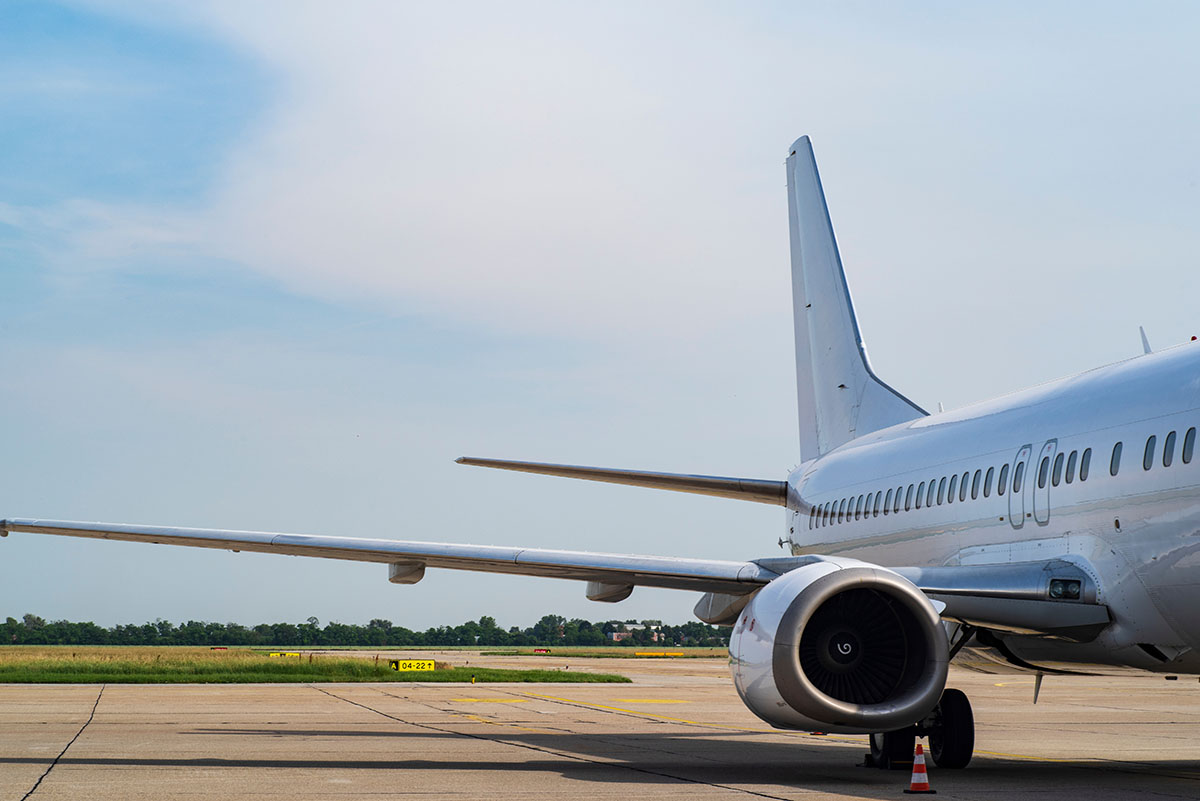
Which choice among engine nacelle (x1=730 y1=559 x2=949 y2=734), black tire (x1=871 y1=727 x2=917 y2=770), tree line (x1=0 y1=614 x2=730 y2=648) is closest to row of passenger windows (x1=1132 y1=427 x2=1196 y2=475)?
engine nacelle (x1=730 y1=559 x2=949 y2=734)

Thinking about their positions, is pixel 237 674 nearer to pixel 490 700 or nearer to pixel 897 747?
pixel 490 700

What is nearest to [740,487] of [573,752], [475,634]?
[573,752]

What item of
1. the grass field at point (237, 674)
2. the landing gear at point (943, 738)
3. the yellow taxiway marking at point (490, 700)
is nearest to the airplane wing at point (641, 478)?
the landing gear at point (943, 738)

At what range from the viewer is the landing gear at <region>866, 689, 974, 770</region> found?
13.0 metres

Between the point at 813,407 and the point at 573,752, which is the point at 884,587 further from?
the point at 813,407

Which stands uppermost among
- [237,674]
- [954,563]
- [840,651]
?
[954,563]

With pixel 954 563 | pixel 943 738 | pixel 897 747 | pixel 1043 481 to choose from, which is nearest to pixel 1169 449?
pixel 1043 481

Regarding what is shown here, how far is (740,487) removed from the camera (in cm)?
1844

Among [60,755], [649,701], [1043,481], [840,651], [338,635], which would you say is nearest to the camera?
[840,651]

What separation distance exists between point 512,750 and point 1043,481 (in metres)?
6.24

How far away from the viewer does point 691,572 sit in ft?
44.5

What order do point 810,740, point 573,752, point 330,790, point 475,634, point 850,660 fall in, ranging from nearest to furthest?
1. point 330,790
2. point 850,660
3. point 573,752
4. point 810,740
5. point 475,634

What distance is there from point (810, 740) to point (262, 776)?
8.69m

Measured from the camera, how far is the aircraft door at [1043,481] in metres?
12.3
